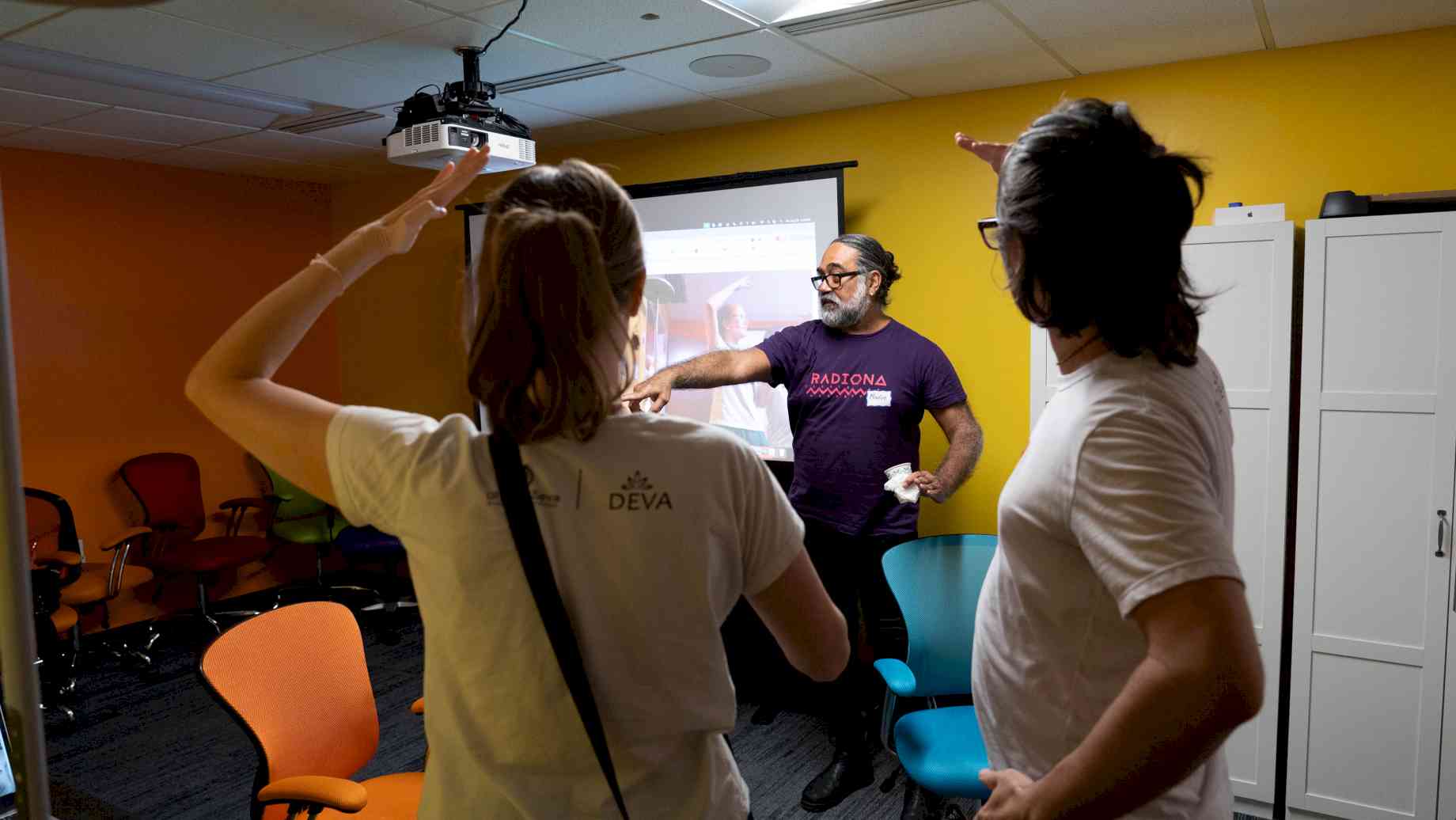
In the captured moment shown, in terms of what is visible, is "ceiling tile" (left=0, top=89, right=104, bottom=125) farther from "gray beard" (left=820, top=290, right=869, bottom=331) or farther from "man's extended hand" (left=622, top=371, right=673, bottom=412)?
"gray beard" (left=820, top=290, right=869, bottom=331)

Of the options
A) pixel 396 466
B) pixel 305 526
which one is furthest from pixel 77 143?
pixel 396 466

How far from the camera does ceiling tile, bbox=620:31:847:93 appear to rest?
10.5 feet

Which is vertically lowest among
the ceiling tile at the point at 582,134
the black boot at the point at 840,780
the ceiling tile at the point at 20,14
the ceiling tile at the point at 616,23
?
the black boot at the point at 840,780

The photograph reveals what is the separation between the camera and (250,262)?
5.78m

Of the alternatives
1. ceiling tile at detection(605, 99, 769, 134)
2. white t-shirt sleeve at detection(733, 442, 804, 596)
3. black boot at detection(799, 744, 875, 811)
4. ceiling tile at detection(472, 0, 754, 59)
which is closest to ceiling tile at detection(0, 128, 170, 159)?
ceiling tile at detection(605, 99, 769, 134)

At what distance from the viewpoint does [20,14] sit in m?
2.76

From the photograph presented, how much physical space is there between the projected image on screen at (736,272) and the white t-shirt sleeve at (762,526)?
2.89m

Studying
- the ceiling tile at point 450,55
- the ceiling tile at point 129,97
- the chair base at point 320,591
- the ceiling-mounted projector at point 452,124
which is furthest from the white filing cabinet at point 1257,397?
the chair base at point 320,591

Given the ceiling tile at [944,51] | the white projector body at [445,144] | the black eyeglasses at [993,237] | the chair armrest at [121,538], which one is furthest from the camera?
the chair armrest at [121,538]

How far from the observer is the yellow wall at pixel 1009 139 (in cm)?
313

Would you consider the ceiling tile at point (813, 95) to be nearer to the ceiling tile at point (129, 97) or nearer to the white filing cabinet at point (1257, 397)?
the white filing cabinet at point (1257, 397)

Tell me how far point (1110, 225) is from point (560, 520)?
615 millimetres

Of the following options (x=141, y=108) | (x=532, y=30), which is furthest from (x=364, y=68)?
(x=141, y=108)

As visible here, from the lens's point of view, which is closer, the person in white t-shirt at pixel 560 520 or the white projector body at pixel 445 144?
the person in white t-shirt at pixel 560 520
